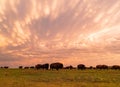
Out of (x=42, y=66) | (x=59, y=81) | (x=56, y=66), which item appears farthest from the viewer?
(x=42, y=66)

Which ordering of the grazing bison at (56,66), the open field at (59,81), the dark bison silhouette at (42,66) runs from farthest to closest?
the dark bison silhouette at (42,66), the grazing bison at (56,66), the open field at (59,81)

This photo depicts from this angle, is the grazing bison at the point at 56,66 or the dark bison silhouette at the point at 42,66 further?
the dark bison silhouette at the point at 42,66

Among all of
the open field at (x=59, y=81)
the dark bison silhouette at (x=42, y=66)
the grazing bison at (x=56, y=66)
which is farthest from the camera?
the dark bison silhouette at (x=42, y=66)

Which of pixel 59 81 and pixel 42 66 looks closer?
pixel 59 81

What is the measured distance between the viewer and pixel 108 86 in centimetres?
3244

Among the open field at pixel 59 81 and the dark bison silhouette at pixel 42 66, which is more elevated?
the dark bison silhouette at pixel 42 66

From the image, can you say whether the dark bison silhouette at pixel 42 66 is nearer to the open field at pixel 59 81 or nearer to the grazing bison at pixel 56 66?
the grazing bison at pixel 56 66

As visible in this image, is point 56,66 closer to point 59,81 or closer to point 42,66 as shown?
point 42,66

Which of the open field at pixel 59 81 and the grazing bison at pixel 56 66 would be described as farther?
the grazing bison at pixel 56 66

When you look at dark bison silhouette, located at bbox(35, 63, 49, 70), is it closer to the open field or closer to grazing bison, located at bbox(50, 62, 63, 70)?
grazing bison, located at bbox(50, 62, 63, 70)

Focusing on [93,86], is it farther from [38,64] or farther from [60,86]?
[38,64]

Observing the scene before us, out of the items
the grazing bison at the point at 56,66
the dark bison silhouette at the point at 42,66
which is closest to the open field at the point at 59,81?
the grazing bison at the point at 56,66

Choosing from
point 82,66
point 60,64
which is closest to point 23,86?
point 60,64

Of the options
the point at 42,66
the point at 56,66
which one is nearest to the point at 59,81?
the point at 56,66
